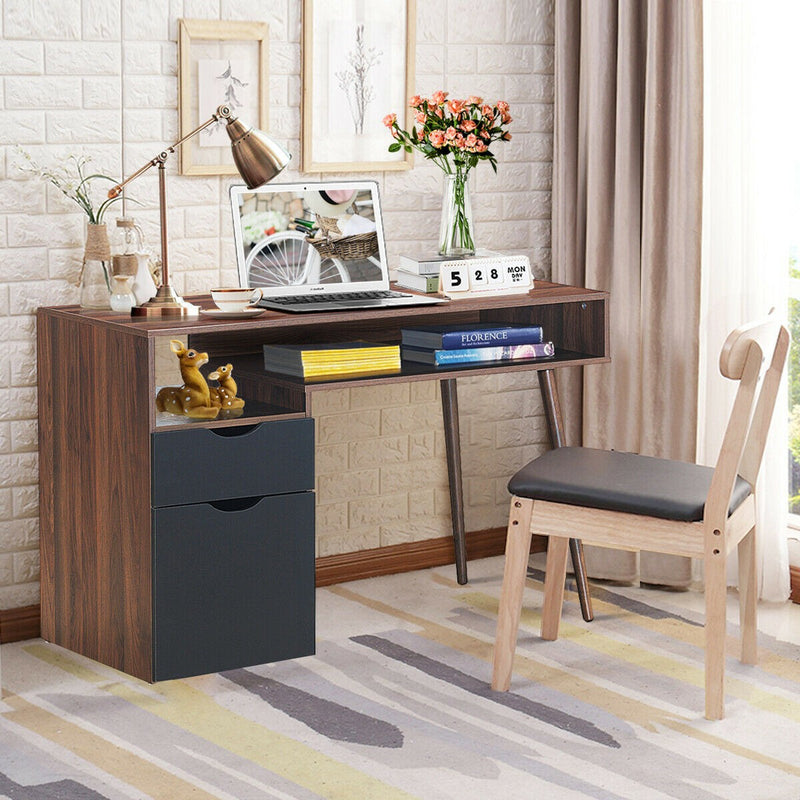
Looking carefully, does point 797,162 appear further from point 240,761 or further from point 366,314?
point 240,761

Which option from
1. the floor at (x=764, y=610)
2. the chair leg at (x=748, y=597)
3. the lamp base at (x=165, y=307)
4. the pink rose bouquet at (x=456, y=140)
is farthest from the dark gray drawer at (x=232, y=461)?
the floor at (x=764, y=610)

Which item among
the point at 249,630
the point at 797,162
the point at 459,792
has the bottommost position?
the point at 459,792

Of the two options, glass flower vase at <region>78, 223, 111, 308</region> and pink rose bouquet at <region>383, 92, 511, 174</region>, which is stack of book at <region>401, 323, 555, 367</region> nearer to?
pink rose bouquet at <region>383, 92, 511, 174</region>

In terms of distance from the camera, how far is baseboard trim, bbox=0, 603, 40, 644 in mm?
2898

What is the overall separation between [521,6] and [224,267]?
101 cm

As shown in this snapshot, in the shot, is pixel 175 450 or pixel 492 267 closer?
pixel 175 450

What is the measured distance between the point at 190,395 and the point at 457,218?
850mm

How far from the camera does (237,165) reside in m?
2.70

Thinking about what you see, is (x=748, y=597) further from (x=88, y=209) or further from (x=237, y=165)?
(x=88, y=209)

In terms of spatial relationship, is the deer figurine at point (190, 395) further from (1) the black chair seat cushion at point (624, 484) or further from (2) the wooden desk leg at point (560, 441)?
(2) the wooden desk leg at point (560, 441)

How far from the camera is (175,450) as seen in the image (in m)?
2.50

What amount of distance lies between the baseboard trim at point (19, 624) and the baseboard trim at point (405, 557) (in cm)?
69

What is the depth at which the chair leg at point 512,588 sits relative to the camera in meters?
2.60

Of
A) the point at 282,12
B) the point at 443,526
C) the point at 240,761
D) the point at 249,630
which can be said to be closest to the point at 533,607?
the point at 443,526
